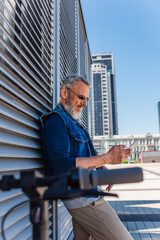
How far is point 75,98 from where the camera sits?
6.41ft

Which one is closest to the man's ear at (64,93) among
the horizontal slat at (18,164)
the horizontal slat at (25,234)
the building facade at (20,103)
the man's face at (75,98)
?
the man's face at (75,98)

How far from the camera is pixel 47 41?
2.60 meters

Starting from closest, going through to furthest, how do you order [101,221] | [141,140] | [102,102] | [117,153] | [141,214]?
[117,153] < [101,221] < [141,214] < [141,140] < [102,102]

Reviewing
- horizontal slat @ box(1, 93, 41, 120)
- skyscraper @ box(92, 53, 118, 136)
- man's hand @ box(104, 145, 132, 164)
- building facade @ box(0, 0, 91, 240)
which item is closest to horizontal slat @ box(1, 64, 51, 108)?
building facade @ box(0, 0, 91, 240)

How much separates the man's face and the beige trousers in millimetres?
793

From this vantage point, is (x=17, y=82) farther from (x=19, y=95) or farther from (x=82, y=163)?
(x=82, y=163)

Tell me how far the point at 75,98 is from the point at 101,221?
1.01m

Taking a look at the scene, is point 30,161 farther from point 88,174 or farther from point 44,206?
point 88,174

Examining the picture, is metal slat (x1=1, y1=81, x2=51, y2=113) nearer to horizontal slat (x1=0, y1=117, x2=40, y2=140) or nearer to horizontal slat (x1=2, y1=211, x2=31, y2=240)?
horizontal slat (x1=0, y1=117, x2=40, y2=140)

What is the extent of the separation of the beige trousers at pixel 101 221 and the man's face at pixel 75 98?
793mm

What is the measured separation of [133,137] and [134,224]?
297 ft

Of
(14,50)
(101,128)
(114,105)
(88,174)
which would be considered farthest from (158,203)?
(114,105)

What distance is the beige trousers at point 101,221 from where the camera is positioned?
1433 mm

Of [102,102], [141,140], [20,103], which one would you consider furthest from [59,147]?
[102,102]
